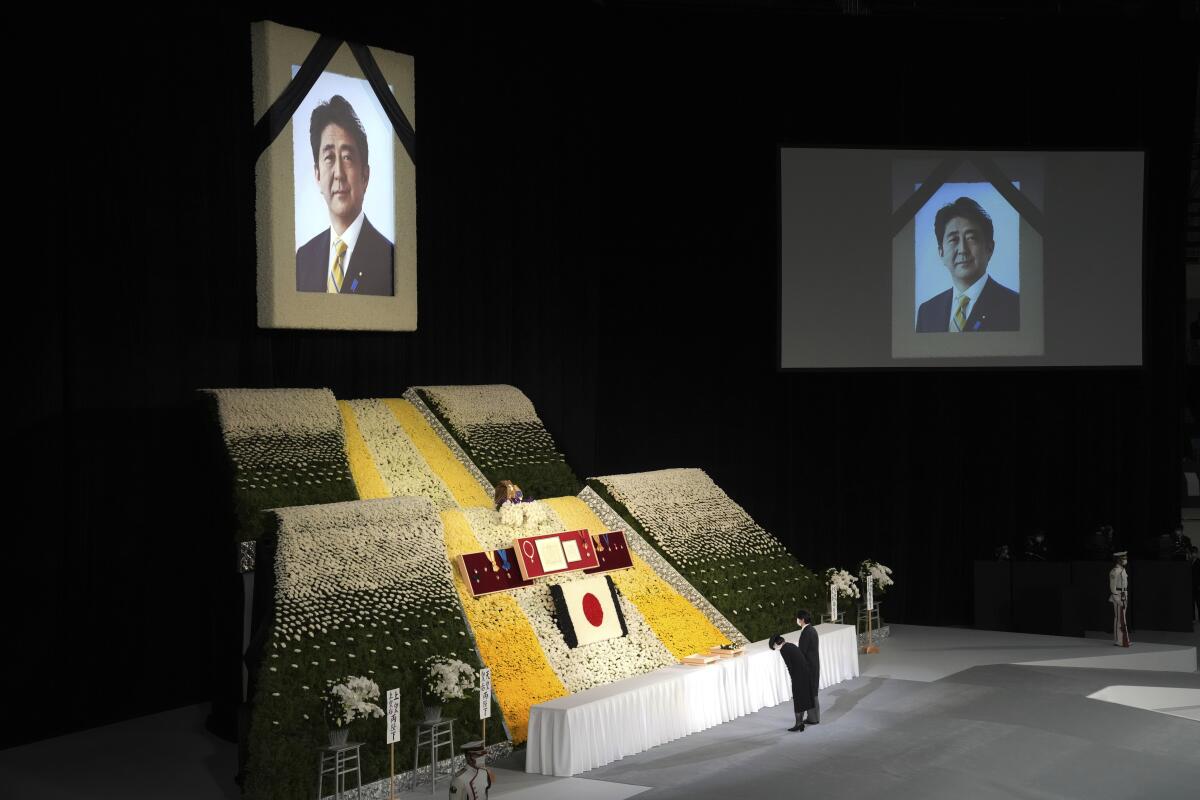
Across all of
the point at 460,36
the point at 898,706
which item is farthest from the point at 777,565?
the point at 460,36

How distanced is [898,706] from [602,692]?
10.9 feet

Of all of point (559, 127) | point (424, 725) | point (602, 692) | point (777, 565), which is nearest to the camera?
Result: point (424, 725)

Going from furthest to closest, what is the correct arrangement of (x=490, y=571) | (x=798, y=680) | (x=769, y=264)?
(x=769, y=264)
(x=490, y=571)
(x=798, y=680)

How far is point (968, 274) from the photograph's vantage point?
17.2 metres

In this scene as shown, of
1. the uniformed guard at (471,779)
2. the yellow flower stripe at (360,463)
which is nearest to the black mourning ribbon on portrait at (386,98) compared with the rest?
the yellow flower stripe at (360,463)

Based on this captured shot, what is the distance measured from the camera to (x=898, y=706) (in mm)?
12195

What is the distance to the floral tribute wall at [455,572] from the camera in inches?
369

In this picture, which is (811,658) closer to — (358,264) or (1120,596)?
(1120,596)

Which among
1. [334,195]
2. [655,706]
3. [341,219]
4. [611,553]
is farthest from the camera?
[341,219]

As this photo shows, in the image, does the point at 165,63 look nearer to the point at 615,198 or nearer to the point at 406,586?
the point at 406,586

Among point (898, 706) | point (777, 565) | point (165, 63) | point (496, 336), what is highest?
point (165, 63)

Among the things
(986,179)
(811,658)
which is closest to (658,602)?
(811,658)

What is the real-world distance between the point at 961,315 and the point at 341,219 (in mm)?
8221

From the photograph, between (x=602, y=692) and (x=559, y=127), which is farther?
(x=559, y=127)
